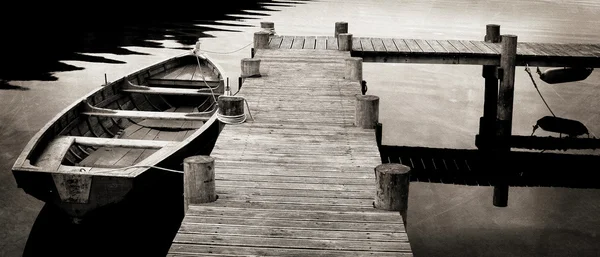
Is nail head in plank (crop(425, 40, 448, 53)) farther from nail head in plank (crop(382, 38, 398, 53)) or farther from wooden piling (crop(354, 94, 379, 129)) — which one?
wooden piling (crop(354, 94, 379, 129))

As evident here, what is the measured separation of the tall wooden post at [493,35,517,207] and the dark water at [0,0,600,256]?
0.84 feet

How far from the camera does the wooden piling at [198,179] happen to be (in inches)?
280

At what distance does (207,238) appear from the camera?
253 inches

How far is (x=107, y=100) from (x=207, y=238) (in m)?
8.85

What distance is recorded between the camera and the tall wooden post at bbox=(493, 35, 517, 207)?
548 inches

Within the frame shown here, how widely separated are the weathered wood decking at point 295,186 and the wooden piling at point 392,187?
139 millimetres

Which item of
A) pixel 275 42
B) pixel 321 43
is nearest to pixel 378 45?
pixel 321 43

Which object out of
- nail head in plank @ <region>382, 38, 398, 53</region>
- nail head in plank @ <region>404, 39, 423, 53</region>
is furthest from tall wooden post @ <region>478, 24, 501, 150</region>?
nail head in plank @ <region>382, 38, 398, 53</region>

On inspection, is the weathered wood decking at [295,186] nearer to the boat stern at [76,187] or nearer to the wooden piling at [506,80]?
the boat stern at [76,187]

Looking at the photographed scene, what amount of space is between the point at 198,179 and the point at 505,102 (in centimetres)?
1230

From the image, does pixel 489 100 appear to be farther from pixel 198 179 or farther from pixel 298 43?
pixel 198 179

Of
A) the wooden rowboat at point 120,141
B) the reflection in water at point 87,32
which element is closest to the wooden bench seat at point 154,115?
the wooden rowboat at point 120,141

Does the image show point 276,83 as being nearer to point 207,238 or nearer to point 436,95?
point 207,238

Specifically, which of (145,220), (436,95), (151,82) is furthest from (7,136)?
(436,95)
